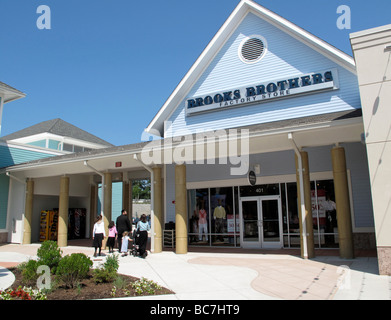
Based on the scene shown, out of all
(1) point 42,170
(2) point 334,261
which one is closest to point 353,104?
(2) point 334,261

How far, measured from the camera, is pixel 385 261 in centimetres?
777

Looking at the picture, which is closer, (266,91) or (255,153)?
(255,153)

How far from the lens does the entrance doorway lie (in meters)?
14.2

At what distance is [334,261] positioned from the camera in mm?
10125

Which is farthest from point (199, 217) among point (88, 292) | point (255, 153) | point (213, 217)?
point (88, 292)

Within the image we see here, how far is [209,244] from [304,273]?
24.6 ft

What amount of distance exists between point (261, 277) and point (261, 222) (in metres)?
6.53

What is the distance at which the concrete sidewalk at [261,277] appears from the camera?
6.33 metres

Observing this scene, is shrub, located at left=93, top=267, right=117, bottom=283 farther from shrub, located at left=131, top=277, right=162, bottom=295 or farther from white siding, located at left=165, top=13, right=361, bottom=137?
white siding, located at left=165, top=13, right=361, bottom=137

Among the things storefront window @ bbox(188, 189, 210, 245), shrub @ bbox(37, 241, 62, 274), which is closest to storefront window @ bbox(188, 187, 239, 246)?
storefront window @ bbox(188, 189, 210, 245)

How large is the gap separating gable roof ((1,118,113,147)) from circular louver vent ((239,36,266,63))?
1707cm

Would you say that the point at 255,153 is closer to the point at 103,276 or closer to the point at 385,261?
the point at 385,261

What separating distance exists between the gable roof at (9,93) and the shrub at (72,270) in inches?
573
